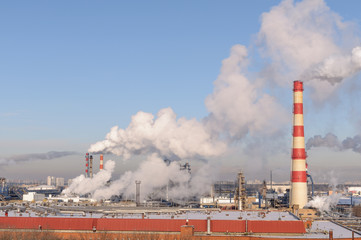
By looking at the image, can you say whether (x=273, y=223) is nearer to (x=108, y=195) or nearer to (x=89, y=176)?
(x=108, y=195)

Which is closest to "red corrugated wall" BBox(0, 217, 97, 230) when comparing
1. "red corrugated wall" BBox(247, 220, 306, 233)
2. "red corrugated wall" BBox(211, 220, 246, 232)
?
"red corrugated wall" BBox(211, 220, 246, 232)

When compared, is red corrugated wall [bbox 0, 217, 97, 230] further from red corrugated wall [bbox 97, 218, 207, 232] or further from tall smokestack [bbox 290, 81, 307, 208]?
tall smokestack [bbox 290, 81, 307, 208]

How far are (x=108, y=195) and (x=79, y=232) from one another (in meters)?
89.7

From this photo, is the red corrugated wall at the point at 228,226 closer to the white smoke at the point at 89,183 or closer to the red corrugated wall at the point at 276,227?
the red corrugated wall at the point at 276,227

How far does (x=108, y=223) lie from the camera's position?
48.0m

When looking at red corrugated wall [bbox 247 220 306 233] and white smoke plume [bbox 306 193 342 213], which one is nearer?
red corrugated wall [bbox 247 220 306 233]

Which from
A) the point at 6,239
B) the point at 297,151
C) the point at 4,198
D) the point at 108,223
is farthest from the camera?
the point at 4,198

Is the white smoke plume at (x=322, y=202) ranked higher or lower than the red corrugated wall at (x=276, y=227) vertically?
lower

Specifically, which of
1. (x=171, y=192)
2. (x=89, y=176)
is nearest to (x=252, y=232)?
(x=171, y=192)

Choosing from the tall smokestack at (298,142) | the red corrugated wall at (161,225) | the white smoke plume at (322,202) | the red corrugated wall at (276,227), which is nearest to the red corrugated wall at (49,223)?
the red corrugated wall at (161,225)

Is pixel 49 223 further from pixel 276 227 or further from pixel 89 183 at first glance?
pixel 89 183

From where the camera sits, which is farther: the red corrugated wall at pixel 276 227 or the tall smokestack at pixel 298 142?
the tall smokestack at pixel 298 142

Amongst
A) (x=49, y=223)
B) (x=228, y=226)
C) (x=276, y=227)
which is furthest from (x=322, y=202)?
(x=49, y=223)

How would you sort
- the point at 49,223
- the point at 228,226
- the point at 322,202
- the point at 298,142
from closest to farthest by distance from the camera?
the point at 228,226 < the point at 49,223 < the point at 298,142 < the point at 322,202
